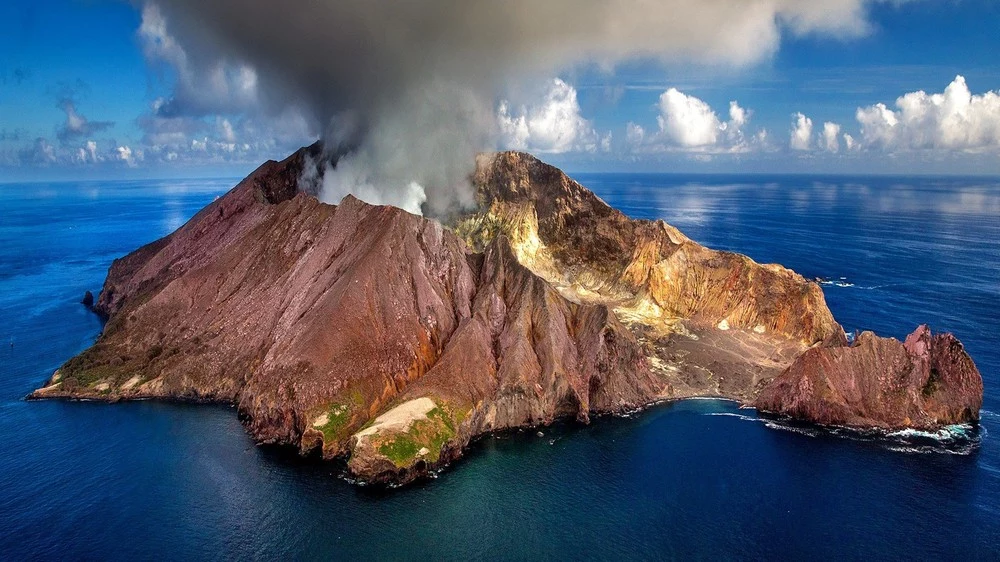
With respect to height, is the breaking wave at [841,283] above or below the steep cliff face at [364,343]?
below

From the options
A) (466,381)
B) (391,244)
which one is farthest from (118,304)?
(466,381)

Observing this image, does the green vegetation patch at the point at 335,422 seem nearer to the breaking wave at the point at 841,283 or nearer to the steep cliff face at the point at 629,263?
the steep cliff face at the point at 629,263

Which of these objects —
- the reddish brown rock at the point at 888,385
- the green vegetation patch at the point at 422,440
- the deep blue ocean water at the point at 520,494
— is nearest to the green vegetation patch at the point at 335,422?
the deep blue ocean water at the point at 520,494

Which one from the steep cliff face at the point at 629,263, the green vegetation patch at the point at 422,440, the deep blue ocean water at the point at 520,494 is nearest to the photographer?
the deep blue ocean water at the point at 520,494

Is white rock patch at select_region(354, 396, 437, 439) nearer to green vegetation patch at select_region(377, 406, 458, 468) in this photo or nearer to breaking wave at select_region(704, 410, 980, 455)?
green vegetation patch at select_region(377, 406, 458, 468)

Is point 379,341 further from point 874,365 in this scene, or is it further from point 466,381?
point 874,365

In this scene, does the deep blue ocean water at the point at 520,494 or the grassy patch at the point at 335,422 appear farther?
the grassy patch at the point at 335,422
